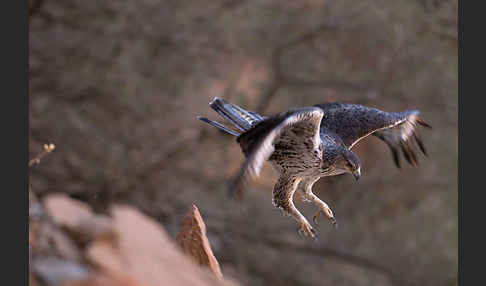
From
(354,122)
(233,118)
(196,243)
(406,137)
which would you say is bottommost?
(196,243)

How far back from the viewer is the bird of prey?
1216mm

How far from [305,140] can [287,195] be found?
0.27m

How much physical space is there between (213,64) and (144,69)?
449mm

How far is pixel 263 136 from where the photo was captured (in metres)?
1.21

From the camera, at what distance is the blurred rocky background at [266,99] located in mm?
3014

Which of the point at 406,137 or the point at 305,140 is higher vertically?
the point at 305,140

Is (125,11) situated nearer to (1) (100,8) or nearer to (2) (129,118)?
(1) (100,8)

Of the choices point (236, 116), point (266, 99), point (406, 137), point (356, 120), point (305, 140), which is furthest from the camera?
point (266, 99)

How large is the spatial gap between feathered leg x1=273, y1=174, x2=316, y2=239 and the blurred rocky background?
4.87 ft

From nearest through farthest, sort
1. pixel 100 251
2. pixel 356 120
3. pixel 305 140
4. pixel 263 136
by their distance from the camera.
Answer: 1. pixel 100 251
2. pixel 263 136
3. pixel 305 140
4. pixel 356 120

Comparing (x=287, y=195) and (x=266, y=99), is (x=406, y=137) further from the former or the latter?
(x=266, y=99)

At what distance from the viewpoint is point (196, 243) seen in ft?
5.29

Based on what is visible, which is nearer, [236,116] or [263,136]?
[263,136]

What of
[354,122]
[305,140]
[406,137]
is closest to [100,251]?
[305,140]
